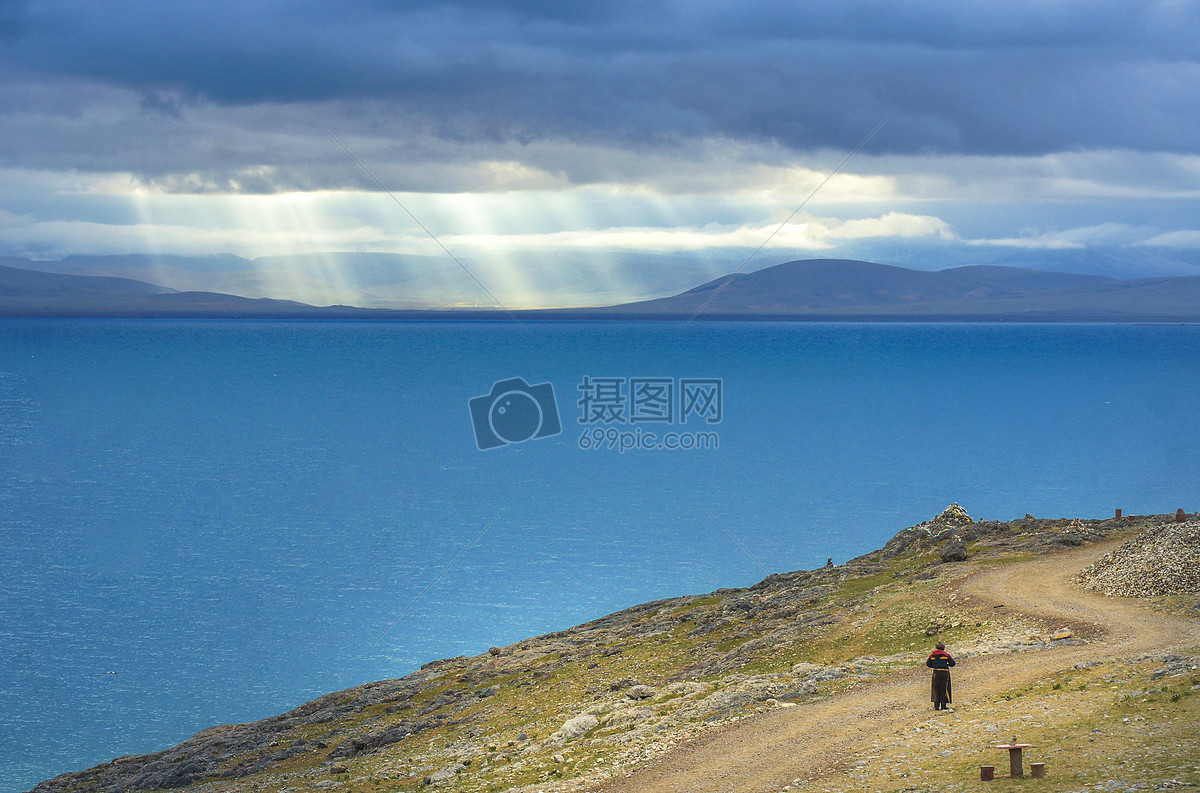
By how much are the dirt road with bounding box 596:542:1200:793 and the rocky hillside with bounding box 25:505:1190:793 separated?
38.5 inches

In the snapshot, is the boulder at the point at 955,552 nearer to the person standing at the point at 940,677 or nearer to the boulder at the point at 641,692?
the boulder at the point at 641,692

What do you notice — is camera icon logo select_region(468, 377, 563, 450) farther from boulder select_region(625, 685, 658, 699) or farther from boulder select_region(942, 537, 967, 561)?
boulder select_region(625, 685, 658, 699)

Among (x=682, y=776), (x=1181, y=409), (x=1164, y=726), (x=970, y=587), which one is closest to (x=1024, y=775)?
(x=1164, y=726)

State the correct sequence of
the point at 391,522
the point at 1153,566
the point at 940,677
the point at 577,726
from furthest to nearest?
the point at 391,522 → the point at 1153,566 → the point at 577,726 → the point at 940,677

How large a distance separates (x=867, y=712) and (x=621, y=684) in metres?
11.3

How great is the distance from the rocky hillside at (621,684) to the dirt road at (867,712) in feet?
3.21

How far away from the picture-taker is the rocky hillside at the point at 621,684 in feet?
98.3

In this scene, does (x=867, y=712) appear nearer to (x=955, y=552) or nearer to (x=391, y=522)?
(x=955, y=552)

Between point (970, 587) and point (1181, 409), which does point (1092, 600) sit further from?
point (1181, 409)

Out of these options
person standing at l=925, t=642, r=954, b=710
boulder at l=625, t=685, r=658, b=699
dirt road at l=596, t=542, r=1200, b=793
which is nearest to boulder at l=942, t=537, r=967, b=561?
dirt road at l=596, t=542, r=1200, b=793

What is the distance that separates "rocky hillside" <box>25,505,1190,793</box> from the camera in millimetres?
29969

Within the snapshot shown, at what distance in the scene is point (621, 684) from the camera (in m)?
36.0

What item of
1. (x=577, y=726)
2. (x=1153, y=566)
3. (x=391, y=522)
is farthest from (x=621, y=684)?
(x=391, y=522)

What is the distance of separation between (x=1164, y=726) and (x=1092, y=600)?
13.5 m
